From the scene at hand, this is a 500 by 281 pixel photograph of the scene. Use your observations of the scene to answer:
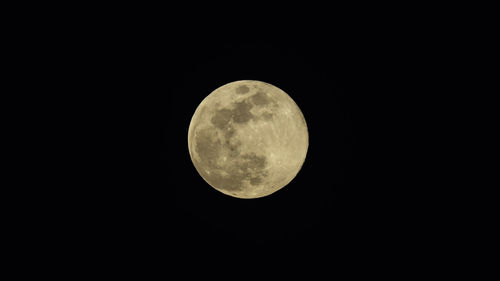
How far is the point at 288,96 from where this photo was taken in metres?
4.13

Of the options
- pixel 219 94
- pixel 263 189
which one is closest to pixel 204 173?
pixel 263 189

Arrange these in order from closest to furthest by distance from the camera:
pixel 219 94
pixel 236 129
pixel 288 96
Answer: pixel 236 129 < pixel 219 94 < pixel 288 96

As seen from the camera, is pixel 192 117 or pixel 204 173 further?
pixel 192 117

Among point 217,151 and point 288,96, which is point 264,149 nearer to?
point 217,151

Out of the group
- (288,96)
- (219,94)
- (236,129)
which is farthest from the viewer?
(288,96)

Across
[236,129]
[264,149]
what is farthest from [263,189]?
[236,129]

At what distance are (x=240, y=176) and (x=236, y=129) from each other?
2.10ft

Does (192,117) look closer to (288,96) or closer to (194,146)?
(194,146)

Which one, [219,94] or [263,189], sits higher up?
[219,94]

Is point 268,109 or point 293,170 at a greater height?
point 268,109

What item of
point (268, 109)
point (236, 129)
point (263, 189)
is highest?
point (268, 109)

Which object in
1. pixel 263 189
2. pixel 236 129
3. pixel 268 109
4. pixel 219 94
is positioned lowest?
pixel 263 189

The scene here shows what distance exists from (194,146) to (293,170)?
139cm

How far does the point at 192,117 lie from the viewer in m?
4.27
